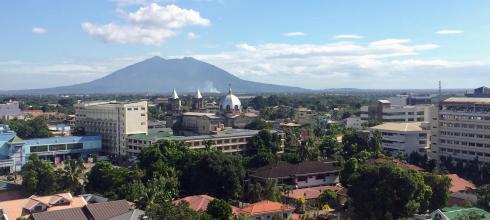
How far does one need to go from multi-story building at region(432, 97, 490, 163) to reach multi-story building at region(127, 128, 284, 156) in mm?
16202

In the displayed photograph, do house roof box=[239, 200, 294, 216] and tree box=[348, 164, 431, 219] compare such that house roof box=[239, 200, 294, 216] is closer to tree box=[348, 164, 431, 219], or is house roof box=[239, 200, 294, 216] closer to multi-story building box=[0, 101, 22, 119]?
tree box=[348, 164, 431, 219]

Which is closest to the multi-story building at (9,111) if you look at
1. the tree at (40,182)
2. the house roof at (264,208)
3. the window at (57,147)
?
the window at (57,147)

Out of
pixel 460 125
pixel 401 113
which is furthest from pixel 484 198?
pixel 401 113

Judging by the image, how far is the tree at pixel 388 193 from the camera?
1187 inches

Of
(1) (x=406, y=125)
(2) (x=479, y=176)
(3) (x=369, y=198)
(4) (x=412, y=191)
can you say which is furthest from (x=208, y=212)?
(1) (x=406, y=125)

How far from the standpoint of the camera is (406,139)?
58031mm

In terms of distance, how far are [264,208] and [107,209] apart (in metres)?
8.68

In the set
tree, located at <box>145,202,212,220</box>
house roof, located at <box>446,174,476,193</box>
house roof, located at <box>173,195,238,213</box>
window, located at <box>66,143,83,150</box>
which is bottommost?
house roof, located at <box>446,174,476,193</box>

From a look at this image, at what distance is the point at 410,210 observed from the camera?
3009 cm

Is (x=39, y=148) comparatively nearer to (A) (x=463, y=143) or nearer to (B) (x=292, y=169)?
(B) (x=292, y=169)

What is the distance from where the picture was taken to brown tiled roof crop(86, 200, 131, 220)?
27.8m

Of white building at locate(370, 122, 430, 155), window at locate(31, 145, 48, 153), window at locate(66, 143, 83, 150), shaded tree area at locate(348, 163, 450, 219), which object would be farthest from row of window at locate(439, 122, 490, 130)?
window at locate(31, 145, 48, 153)

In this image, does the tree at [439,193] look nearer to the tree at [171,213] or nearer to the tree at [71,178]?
the tree at [171,213]

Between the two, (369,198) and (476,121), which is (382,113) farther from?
(369,198)
